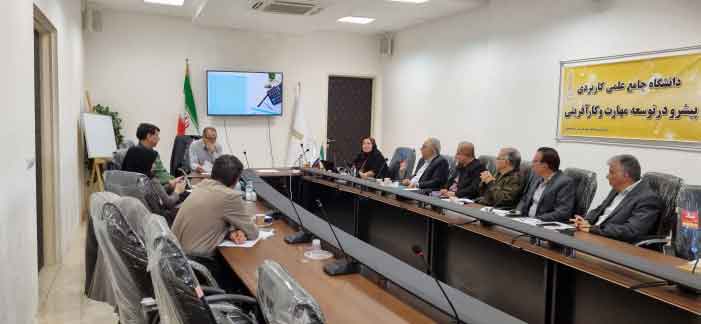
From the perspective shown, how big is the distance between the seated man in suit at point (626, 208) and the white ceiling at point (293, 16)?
3.52 meters

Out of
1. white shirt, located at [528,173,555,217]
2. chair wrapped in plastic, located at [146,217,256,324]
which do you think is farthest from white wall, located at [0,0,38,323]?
white shirt, located at [528,173,555,217]

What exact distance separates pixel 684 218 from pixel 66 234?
4.98 metres

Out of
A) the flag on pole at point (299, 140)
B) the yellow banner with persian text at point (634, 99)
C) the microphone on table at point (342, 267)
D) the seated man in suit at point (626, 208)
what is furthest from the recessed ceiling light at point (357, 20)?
the microphone on table at point (342, 267)

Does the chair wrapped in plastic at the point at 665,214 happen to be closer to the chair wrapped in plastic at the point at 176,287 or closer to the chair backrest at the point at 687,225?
the chair backrest at the point at 687,225

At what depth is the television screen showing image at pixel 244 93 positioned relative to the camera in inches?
300

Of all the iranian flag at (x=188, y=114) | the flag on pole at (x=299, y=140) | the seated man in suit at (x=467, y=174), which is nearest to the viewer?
the seated man in suit at (x=467, y=174)

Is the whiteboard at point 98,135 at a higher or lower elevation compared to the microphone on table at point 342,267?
higher

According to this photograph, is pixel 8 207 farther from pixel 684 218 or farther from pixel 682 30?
pixel 682 30

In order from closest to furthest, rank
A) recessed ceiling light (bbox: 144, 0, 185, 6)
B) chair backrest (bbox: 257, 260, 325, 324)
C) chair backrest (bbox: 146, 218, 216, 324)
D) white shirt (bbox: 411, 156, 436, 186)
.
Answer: chair backrest (bbox: 257, 260, 325, 324) → chair backrest (bbox: 146, 218, 216, 324) → white shirt (bbox: 411, 156, 436, 186) → recessed ceiling light (bbox: 144, 0, 185, 6)

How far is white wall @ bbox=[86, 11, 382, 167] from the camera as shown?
7098mm

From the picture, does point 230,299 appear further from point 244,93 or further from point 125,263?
point 244,93

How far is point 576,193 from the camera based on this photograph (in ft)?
12.6

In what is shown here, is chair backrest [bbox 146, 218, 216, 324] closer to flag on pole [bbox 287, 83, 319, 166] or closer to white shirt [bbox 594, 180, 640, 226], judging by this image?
white shirt [bbox 594, 180, 640, 226]

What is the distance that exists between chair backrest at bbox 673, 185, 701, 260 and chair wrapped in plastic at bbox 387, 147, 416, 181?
3213 millimetres
